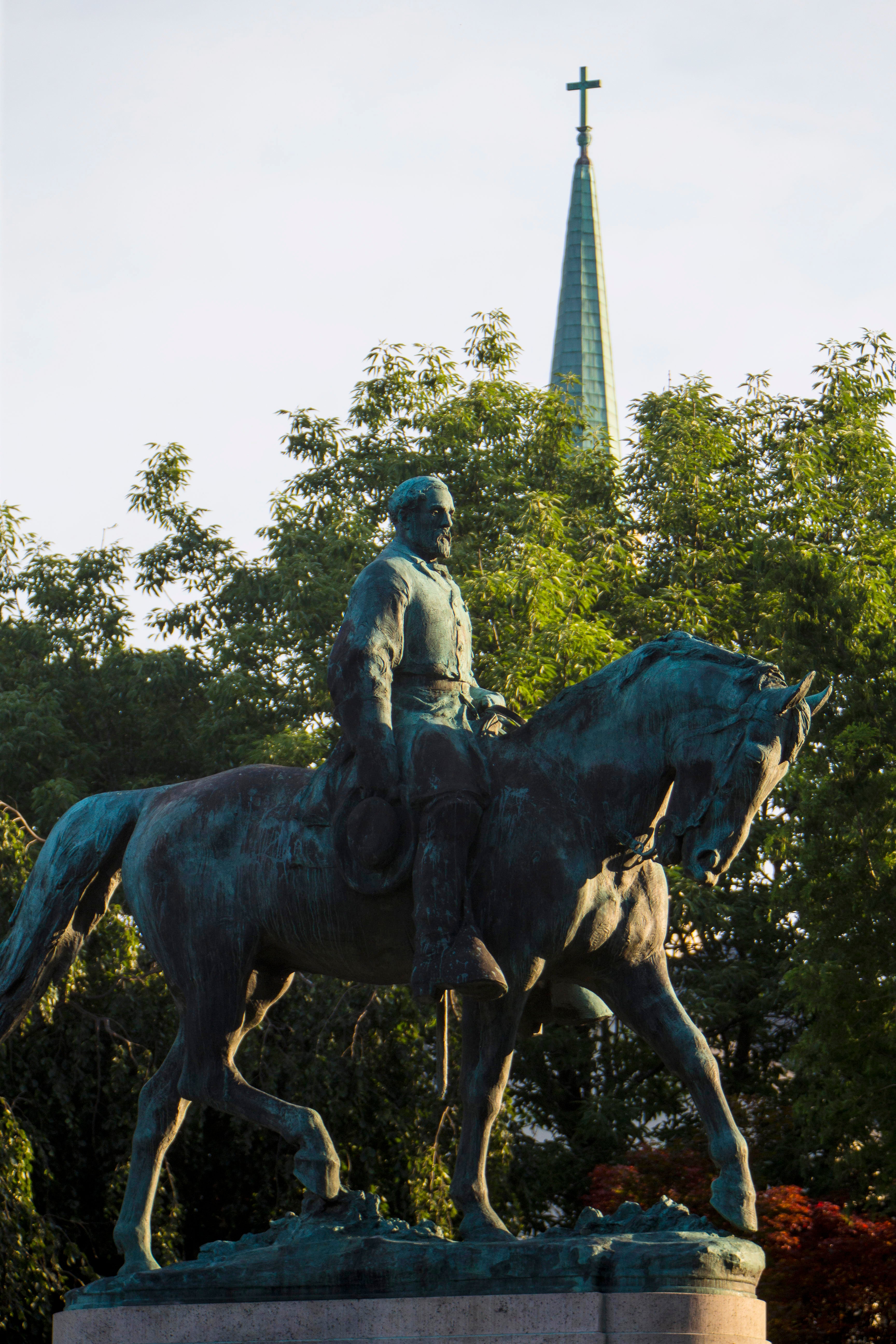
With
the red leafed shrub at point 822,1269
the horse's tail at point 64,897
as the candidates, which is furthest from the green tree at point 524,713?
the horse's tail at point 64,897

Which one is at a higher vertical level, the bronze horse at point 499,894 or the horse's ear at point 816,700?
the horse's ear at point 816,700

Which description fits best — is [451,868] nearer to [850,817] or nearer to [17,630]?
[850,817]

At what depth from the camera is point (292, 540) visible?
59.8 feet

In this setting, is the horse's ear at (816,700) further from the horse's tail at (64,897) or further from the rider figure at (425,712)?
the horse's tail at (64,897)

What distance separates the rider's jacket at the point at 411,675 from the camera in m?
5.40

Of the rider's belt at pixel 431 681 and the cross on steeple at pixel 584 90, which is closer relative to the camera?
the rider's belt at pixel 431 681

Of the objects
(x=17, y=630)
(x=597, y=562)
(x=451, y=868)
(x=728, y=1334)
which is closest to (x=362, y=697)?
(x=451, y=868)

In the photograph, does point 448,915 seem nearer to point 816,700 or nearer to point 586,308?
point 816,700

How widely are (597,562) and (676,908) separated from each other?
390cm

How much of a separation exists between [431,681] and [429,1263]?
6.20 feet

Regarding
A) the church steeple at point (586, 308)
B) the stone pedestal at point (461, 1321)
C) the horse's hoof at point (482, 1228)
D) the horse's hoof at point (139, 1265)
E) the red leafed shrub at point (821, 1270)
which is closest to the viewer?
the stone pedestal at point (461, 1321)

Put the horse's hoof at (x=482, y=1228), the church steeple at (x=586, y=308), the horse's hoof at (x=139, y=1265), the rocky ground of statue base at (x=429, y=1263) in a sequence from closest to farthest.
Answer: the rocky ground of statue base at (x=429, y=1263)
the horse's hoof at (x=482, y=1228)
the horse's hoof at (x=139, y=1265)
the church steeple at (x=586, y=308)

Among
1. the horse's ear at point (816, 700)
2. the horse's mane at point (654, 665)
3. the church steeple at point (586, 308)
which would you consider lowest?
the horse's ear at point (816, 700)

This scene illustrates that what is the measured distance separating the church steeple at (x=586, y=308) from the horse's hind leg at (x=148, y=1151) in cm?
2782
